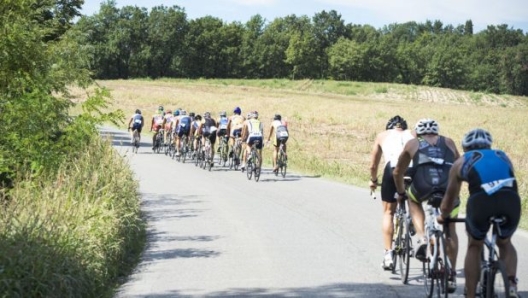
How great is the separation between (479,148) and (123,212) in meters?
5.83

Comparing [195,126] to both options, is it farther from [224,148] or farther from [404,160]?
[404,160]

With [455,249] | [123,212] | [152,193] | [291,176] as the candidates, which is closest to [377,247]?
[455,249]

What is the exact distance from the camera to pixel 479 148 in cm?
571

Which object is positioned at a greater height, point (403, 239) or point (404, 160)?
point (404, 160)

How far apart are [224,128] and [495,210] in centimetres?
1821

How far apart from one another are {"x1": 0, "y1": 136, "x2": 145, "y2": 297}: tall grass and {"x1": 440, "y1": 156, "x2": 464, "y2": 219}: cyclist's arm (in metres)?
3.45

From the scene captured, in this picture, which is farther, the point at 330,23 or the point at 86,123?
the point at 330,23

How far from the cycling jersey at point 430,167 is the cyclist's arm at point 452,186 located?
0.68m

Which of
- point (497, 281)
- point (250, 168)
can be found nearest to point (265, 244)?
point (497, 281)

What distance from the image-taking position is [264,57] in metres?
141

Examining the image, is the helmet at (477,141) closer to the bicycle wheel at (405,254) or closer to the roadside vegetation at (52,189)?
the bicycle wheel at (405,254)

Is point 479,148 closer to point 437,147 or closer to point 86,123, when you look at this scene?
point 437,147

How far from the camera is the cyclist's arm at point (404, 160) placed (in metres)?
6.80

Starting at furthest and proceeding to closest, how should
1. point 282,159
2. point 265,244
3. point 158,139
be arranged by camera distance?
point 158,139 → point 282,159 → point 265,244
